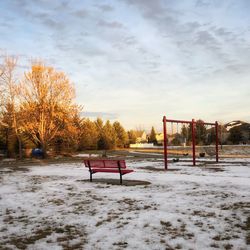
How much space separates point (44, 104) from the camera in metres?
31.8

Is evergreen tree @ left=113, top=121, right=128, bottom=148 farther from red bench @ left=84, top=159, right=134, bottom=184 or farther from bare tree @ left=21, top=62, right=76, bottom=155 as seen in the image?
red bench @ left=84, top=159, right=134, bottom=184

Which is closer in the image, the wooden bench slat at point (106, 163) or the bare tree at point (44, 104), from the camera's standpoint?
the wooden bench slat at point (106, 163)

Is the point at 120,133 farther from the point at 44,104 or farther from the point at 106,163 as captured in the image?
the point at 106,163

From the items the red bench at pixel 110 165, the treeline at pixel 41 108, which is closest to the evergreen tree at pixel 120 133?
the treeline at pixel 41 108

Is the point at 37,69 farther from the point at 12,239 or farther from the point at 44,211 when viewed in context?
the point at 12,239

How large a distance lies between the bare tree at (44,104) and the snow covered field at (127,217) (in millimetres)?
20122

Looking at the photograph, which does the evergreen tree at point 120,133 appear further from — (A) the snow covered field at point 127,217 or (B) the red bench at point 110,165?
(A) the snow covered field at point 127,217

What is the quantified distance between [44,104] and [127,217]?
25814 mm

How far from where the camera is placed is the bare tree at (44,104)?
104 ft

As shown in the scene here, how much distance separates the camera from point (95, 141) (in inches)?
2421

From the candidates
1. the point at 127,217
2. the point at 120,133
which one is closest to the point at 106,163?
the point at 127,217

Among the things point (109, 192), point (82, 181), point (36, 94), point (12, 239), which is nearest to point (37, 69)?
point (36, 94)

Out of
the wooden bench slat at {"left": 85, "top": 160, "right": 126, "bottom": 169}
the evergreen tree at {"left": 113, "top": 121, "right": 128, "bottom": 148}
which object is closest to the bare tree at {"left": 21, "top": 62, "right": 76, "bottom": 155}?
the wooden bench slat at {"left": 85, "top": 160, "right": 126, "bottom": 169}

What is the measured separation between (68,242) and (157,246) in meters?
1.50
